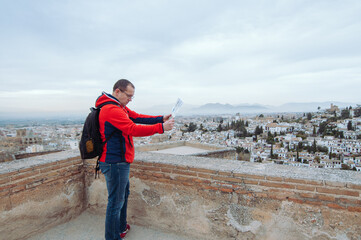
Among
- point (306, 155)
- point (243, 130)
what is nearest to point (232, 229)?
point (306, 155)

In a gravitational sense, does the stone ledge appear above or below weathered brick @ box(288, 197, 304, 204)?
above

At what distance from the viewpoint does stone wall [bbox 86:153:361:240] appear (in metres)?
1.75

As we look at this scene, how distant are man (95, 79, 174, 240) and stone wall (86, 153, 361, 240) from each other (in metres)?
0.51

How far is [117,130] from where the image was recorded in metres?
1.86

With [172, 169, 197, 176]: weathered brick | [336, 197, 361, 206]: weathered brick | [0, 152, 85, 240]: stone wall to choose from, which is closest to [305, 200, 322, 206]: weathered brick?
[336, 197, 361, 206]: weathered brick

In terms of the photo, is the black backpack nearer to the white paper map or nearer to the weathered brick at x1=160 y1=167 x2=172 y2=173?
the white paper map

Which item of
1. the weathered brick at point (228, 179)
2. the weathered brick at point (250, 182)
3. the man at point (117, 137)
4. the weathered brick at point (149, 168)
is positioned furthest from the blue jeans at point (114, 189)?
the weathered brick at point (250, 182)

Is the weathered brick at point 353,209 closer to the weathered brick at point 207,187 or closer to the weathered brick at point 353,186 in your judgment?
the weathered brick at point 353,186

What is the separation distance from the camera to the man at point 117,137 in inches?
70.2

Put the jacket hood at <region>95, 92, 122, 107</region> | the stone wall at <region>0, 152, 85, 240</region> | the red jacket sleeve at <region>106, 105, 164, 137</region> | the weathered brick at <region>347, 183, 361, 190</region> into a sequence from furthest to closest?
1. the stone wall at <region>0, 152, 85, 240</region>
2. the jacket hood at <region>95, 92, 122, 107</region>
3. the red jacket sleeve at <region>106, 105, 164, 137</region>
4. the weathered brick at <region>347, 183, 361, 190</region>

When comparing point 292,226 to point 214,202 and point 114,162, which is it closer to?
point 214,202

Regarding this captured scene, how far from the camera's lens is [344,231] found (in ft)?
5.65

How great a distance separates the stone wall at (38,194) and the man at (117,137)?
875mm

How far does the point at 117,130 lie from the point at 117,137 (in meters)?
0.06
